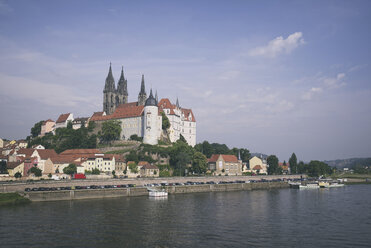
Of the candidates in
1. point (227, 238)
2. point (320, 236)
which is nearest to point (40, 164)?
point (227, 238)

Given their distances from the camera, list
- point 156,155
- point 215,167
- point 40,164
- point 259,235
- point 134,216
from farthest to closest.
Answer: point 215,167, point 156,155, point 40,164, point 134,216, point 259,235

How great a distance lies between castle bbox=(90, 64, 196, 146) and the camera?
113250 mm

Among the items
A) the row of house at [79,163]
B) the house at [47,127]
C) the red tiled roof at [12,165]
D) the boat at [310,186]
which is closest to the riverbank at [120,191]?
the boat at [310,186]

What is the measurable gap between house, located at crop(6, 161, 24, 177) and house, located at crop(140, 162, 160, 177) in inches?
1195

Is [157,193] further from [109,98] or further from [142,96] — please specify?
[109,98]

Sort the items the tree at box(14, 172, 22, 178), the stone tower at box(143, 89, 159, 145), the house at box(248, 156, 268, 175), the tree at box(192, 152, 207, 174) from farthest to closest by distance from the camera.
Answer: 1. the house at box(248, 156, 268, 175)
2. the stone tower at box(143, 89, 159, 145)
3. the tree at box(192, 152, 207, 174)
4. the tree at box(14, 172, 22, 178)

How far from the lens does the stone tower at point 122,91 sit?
6289 inches

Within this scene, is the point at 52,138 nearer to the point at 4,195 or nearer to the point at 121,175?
the point at 121,175

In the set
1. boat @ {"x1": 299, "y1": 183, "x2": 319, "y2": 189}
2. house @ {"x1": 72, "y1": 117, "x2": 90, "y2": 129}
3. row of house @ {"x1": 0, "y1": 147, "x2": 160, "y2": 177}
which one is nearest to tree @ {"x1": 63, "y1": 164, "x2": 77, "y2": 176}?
row of house @ {"x1": 0, "y1": 147, "x2": 160, "y2": 177}

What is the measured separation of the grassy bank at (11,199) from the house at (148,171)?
38.2m

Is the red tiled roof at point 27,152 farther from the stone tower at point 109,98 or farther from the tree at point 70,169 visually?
the stone tower at point 109,98

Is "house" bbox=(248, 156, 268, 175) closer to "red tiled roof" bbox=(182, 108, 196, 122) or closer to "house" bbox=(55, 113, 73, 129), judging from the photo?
"red tiled roof" bbox=(182, 108, 196, 122)

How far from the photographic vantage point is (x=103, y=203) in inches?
2376

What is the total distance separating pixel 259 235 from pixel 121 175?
6011 centimetres
